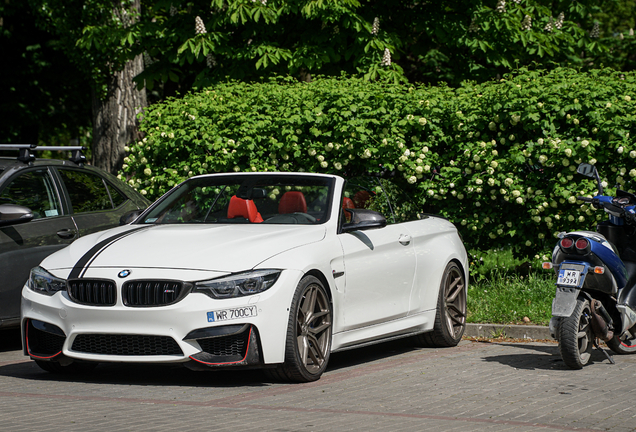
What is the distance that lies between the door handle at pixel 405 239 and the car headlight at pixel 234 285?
1991 mm

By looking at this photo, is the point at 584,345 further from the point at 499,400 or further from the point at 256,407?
the point at 256,407

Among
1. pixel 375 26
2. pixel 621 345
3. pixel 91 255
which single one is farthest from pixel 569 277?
pixel 375 26

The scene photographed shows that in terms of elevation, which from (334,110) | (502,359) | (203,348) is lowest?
(502,359)

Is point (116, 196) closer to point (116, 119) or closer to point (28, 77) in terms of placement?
point (116, 119)

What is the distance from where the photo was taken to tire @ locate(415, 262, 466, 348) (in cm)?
823

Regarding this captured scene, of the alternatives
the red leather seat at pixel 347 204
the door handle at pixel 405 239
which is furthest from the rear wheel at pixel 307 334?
the door handle at pixel 405 239

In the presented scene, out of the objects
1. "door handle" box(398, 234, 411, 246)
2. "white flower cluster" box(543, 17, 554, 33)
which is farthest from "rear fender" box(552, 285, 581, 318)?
"white flower cluster" box(543, 17, 554, 33)

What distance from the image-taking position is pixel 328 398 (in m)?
5.81

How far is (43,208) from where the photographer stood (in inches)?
333

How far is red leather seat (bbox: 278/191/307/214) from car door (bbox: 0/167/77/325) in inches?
91.9

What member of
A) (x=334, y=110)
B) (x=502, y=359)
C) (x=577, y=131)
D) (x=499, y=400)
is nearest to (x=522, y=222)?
(x=577, y=131)

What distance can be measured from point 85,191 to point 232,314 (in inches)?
144

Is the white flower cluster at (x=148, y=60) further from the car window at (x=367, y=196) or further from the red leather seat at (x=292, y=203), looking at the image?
the red leather seat at (x=292, y=203)

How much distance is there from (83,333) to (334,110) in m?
5.49
